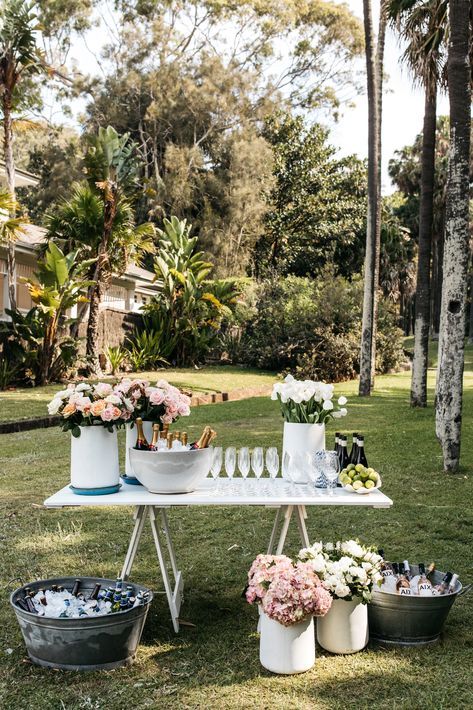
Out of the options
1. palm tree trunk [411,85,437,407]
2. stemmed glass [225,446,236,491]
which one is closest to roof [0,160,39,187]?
palm tree trunk [411,85,437,407]

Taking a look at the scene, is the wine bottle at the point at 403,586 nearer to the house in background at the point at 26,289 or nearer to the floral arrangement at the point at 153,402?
the floral arrangement at the point at 153,402

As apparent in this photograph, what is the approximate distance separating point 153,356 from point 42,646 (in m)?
19.2

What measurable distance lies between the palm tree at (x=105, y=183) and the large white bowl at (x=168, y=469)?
1590 cm

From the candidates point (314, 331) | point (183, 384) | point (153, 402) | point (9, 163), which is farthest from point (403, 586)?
point (314, 331)

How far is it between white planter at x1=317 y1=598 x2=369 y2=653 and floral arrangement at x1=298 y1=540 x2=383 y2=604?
7 cm

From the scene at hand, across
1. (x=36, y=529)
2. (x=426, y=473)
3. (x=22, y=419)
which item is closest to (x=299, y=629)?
(x=36, y=529)

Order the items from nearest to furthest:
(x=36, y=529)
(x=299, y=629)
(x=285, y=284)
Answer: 1. (x=299, y=629)
2. (x=36, y=529)
3. (x=285, y=284)

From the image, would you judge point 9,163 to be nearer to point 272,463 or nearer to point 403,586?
point 272,463

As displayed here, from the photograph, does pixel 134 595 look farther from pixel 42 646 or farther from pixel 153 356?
pixel 153 356

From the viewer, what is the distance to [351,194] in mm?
36406

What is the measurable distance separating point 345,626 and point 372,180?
14.8m

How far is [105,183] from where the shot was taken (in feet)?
63.2

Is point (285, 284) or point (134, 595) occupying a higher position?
point (285, 284)

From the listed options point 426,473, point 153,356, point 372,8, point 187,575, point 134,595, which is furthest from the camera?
point 153,356
